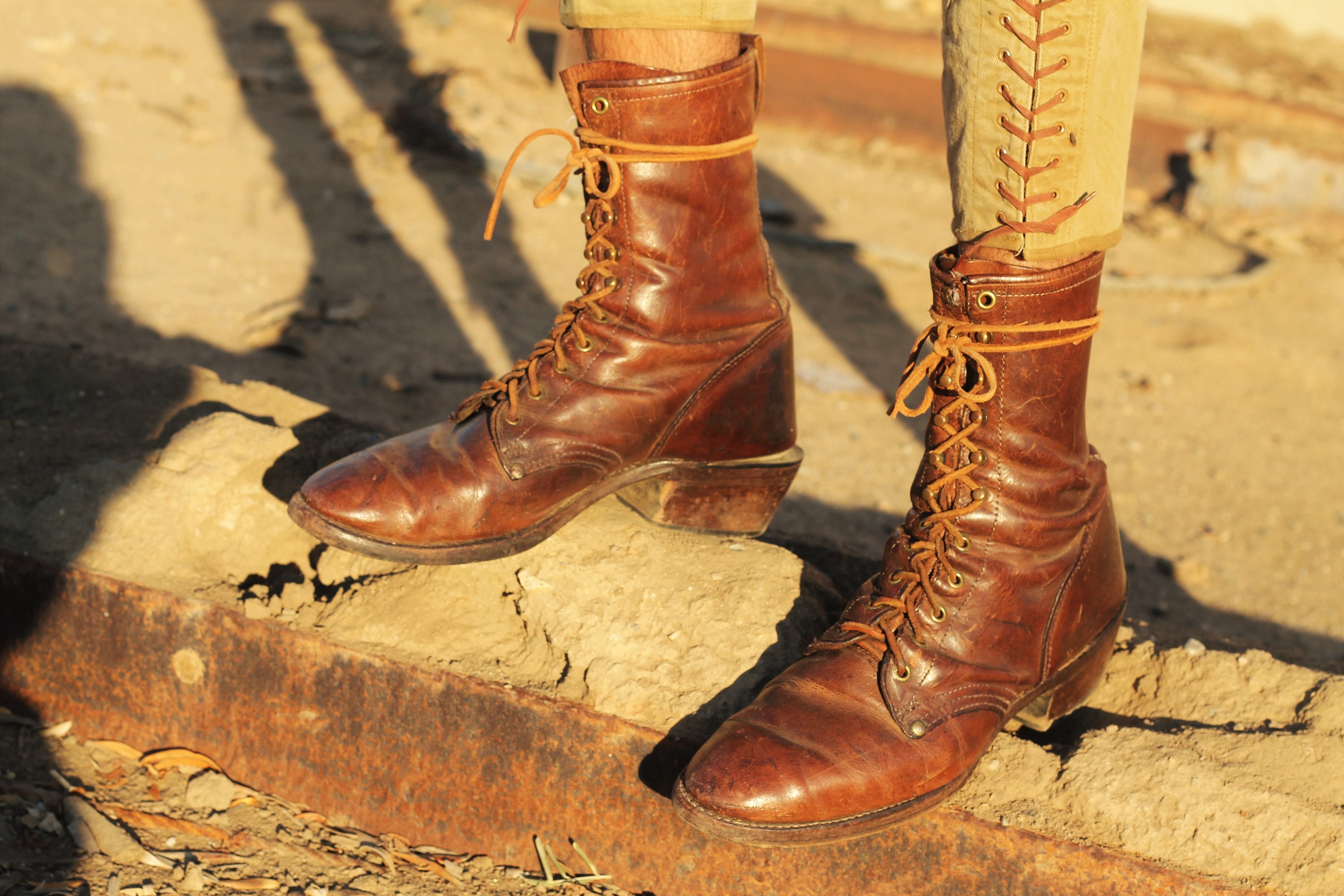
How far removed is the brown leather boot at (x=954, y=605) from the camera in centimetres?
145

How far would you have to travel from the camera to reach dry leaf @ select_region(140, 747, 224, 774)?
1927 mm

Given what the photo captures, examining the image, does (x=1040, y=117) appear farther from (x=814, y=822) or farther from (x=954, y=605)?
(x=814, y=822)

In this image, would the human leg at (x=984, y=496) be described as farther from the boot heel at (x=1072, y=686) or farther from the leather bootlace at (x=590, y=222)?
the leather bootlace at (x=590, y=222)

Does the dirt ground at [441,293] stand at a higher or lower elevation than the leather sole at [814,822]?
lower

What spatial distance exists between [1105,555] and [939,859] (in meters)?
0.52

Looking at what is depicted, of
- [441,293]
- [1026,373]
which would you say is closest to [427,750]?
[1026,373]

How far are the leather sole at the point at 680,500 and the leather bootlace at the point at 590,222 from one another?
0.19 m

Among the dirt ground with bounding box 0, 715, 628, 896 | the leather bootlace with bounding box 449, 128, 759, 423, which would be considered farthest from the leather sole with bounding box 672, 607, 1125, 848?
the leather bootlace with bounding box 449, 128, 759, 423

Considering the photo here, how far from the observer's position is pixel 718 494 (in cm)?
198

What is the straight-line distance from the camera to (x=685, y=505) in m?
1.97

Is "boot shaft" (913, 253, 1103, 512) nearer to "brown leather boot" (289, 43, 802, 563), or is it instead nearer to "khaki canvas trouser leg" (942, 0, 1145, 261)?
"khaki canvas trouser leg" (942, 0, 1145, 261)

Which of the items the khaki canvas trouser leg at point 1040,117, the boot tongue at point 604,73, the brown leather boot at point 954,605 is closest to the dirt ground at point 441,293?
the brown leather boot at point 954,605

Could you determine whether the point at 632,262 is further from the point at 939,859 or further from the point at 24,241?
the point at 24,241

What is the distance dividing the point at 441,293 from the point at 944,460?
3.05 meters
